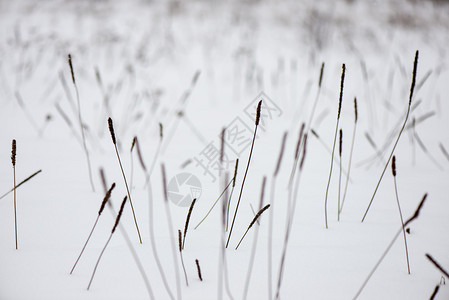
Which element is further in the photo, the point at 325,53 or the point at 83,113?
the point at 325,53

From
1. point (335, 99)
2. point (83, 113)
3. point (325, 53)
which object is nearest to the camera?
point (83, 113)

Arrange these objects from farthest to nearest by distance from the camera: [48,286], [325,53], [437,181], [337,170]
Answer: [325,53], [337,170], [437,181], [48,286]

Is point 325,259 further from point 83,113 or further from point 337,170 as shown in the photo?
point 83,113

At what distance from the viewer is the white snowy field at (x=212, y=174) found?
2.28 feet

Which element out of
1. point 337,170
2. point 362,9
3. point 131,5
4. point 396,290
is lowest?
point 396,290

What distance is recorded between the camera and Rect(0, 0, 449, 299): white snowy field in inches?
27.4

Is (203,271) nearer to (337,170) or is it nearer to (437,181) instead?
(337,170)

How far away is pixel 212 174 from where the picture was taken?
123 centimetres

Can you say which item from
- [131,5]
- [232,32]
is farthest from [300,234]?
[131,5]

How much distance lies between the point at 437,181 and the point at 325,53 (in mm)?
2894

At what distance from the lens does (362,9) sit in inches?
241

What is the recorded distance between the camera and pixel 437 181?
47.0 inches

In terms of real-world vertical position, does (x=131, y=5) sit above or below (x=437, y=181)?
above

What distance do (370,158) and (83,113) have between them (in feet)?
5.97
